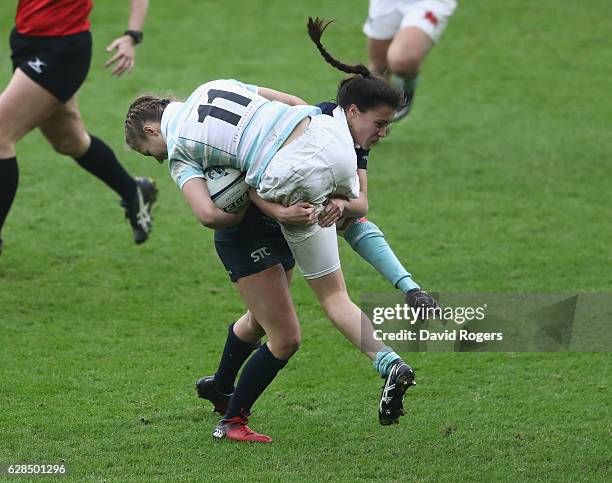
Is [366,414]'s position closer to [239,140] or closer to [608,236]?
[239,140]

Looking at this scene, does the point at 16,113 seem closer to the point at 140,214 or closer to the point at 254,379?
the point at 140,214

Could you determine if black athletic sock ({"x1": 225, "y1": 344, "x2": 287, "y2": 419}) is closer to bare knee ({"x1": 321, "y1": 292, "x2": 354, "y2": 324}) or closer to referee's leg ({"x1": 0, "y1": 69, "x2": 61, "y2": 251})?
bare knee ({"x1": 321, "y1": 292, "x2": 354, "y2": 324})

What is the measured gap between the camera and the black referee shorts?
6379 millimetres

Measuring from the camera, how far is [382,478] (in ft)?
14.5

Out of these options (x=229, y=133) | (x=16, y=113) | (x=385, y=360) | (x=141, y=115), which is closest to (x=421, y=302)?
(x=385, y=360)

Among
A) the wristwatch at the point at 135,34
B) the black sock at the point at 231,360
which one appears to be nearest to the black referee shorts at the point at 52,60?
the wristwatch at the point at 135,34

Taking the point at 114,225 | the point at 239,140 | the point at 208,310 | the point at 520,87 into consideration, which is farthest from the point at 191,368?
the point at 520,87

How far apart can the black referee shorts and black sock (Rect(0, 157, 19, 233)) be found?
443 millimetres

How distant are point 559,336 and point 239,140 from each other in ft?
7.45

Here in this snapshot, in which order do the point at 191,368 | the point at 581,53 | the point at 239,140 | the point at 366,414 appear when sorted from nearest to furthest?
the point at 239,140 < the point at 366,414 < the point at 191,368 < the point at 581,53

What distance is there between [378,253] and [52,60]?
250 cm

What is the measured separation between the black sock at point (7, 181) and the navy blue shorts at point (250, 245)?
6.82 feet

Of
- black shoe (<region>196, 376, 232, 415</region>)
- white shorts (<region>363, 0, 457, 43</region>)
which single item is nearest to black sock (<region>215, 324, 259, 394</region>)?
black shoe (<region>196, 376, 232, 415</region>)

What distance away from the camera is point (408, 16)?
8.98 m
